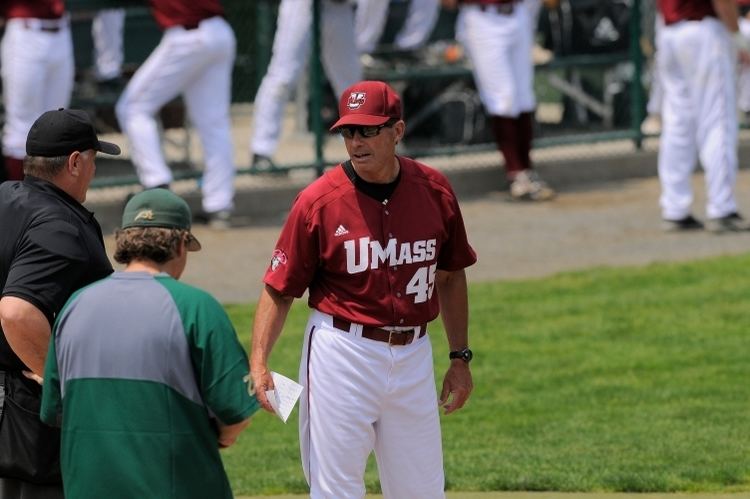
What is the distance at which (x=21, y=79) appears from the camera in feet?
36.9

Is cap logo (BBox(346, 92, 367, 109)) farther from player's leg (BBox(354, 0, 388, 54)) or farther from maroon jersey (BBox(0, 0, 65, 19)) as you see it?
player's leg (BBox(354, 0, 388, 54))

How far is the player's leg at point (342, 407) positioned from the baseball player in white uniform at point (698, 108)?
6.71 metres

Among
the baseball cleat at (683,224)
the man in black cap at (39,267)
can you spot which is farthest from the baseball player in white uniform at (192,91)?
the man in black cap at (39,267)

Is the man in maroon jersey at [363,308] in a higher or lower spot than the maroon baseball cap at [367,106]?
lower

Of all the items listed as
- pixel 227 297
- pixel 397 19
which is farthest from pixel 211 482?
pixel 397 19

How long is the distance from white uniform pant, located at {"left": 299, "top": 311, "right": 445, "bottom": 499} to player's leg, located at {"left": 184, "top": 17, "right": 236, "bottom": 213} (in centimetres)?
662

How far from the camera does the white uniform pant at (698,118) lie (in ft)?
37.1

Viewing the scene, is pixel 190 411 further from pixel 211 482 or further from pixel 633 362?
pixel 633 362

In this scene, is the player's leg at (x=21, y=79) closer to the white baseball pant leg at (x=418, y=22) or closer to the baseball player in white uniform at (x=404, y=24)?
the baseball player in white uniform at (x=404, y=24)

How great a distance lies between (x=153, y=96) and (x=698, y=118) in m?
3.89

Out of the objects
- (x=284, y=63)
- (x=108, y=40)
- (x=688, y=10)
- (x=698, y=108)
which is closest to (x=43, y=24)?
(x=284, y=63)

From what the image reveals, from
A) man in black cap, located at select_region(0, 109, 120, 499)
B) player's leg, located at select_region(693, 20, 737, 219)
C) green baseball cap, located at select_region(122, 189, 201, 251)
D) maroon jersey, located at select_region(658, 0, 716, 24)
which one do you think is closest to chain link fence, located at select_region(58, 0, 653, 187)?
player's leg, located at select_region(693, 20, 737, 219)

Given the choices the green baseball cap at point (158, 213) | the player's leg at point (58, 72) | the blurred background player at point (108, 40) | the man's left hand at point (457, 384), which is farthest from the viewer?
the blurred background player at point (108, 40)

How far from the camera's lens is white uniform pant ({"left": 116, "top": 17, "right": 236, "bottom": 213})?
1141cm
